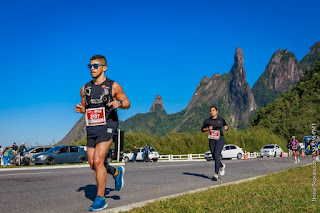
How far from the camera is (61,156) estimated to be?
2553 centimetres

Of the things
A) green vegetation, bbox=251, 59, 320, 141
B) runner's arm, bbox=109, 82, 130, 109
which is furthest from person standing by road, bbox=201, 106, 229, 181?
green vegetation, bbox=251, 59, 320, 141

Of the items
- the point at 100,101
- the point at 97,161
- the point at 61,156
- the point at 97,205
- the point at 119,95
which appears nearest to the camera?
the point at 97,205

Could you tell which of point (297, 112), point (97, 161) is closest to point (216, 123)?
point (97, 161)

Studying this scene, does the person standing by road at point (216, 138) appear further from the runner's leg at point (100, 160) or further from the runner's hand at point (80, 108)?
the runner's leg at point (100, 160)

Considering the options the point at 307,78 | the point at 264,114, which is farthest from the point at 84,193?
the point at 307,78

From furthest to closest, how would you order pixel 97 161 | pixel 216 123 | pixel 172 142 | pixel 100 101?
1. pixel 172 142
2. pixel 216 123
3. pixel 100 101
4. pixel 97 161

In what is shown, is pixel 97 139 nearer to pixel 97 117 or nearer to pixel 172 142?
pixel 97 117

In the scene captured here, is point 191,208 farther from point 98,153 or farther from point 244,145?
point 244,145

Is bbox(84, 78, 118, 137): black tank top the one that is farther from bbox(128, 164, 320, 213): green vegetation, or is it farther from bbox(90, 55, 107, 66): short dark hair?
bbox(128, 164, 320, 213): green vegetation

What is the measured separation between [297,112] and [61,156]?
85412mm

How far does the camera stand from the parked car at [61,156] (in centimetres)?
2443

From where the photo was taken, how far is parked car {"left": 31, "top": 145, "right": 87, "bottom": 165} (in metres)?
24.4

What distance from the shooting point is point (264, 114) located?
110688 mm

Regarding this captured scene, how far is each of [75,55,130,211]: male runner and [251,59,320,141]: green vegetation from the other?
81774 millimetres
